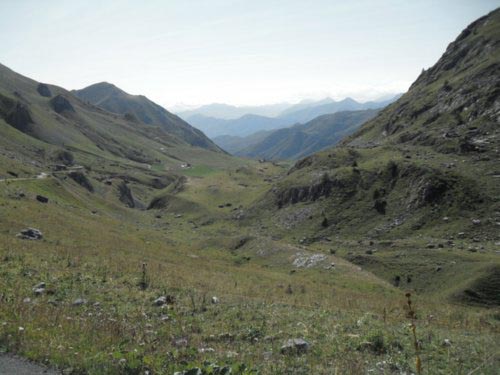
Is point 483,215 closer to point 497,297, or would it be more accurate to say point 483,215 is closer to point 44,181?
point 497,297

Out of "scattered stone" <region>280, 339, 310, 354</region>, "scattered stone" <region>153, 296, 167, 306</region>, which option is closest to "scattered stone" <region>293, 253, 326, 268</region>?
"scattered stone" <region>153, 296, 167, 306</region>

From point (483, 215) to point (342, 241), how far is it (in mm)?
20899

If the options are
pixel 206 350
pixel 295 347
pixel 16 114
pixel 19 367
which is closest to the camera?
pixel 19 367

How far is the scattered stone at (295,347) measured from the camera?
11.4 meters

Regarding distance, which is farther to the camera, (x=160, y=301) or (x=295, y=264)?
(x=295, y=264)

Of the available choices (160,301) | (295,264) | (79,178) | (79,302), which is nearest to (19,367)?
(79,302)

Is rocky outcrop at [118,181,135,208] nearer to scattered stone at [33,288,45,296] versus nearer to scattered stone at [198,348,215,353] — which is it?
scattered stone at [33,288,45,296]

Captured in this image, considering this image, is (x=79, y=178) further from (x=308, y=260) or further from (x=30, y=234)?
(x=30, y=234)

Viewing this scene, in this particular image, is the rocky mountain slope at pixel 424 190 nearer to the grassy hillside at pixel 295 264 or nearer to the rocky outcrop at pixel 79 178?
the grassy hillside at pixel 295 264

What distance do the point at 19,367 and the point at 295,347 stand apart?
7103mm

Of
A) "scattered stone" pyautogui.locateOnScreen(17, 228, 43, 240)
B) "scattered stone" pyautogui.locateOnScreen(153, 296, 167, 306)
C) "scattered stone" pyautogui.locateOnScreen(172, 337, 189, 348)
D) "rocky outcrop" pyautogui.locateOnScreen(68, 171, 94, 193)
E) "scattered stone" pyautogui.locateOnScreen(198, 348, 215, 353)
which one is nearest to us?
"scattered stone" pyautogui.locateOnScreen(198, 348, 215, 353)

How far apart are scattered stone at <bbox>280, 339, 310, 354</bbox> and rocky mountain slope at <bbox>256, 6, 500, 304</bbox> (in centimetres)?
3338

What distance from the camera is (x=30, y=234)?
3356cm

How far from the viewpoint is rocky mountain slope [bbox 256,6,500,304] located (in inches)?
2029
